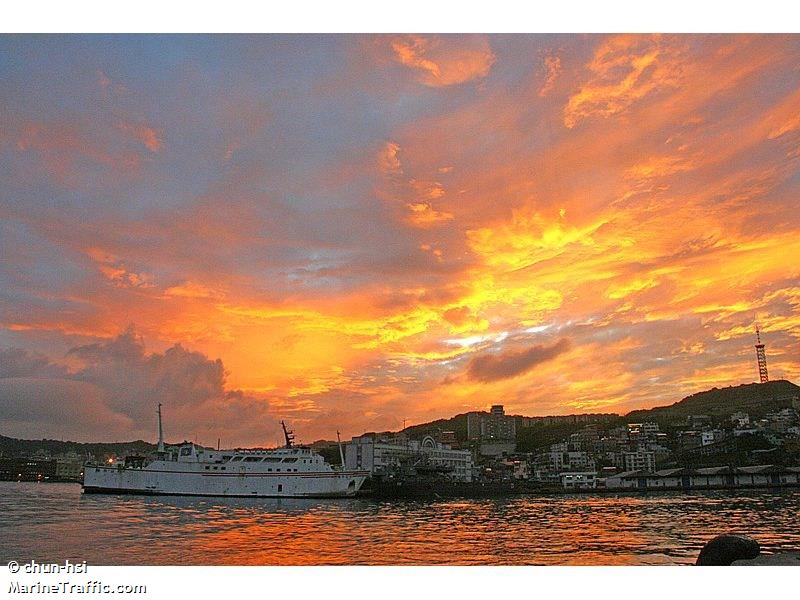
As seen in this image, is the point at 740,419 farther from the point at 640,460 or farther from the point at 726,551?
the point at 726,551

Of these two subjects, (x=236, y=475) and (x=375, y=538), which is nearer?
(x=375, y=538)

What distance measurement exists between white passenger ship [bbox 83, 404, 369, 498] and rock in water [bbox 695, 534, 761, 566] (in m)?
22.6

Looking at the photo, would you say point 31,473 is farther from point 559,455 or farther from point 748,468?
point 748,468

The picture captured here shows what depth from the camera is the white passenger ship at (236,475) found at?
88.3ft

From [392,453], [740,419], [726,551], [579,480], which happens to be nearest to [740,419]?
[740,419]

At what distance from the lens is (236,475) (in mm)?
27016

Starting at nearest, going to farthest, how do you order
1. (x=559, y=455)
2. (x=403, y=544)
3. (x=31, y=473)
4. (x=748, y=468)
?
1. (x=403, y=544)
2. (x=748, y=468)
3. (x=559, y=455)
4. (x=31, y=473)

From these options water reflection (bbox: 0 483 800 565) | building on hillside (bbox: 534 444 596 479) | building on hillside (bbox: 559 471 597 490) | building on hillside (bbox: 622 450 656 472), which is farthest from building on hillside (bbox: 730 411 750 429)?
water reflection (bbox: 0 483 800 565)

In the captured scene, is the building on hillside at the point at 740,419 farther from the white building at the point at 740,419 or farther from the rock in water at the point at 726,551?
the rock in water at the point at 726,551

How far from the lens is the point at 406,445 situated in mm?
42688

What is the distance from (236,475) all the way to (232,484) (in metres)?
0.40

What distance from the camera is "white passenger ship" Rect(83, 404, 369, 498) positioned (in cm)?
2690

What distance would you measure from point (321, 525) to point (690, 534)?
24.5 ft
